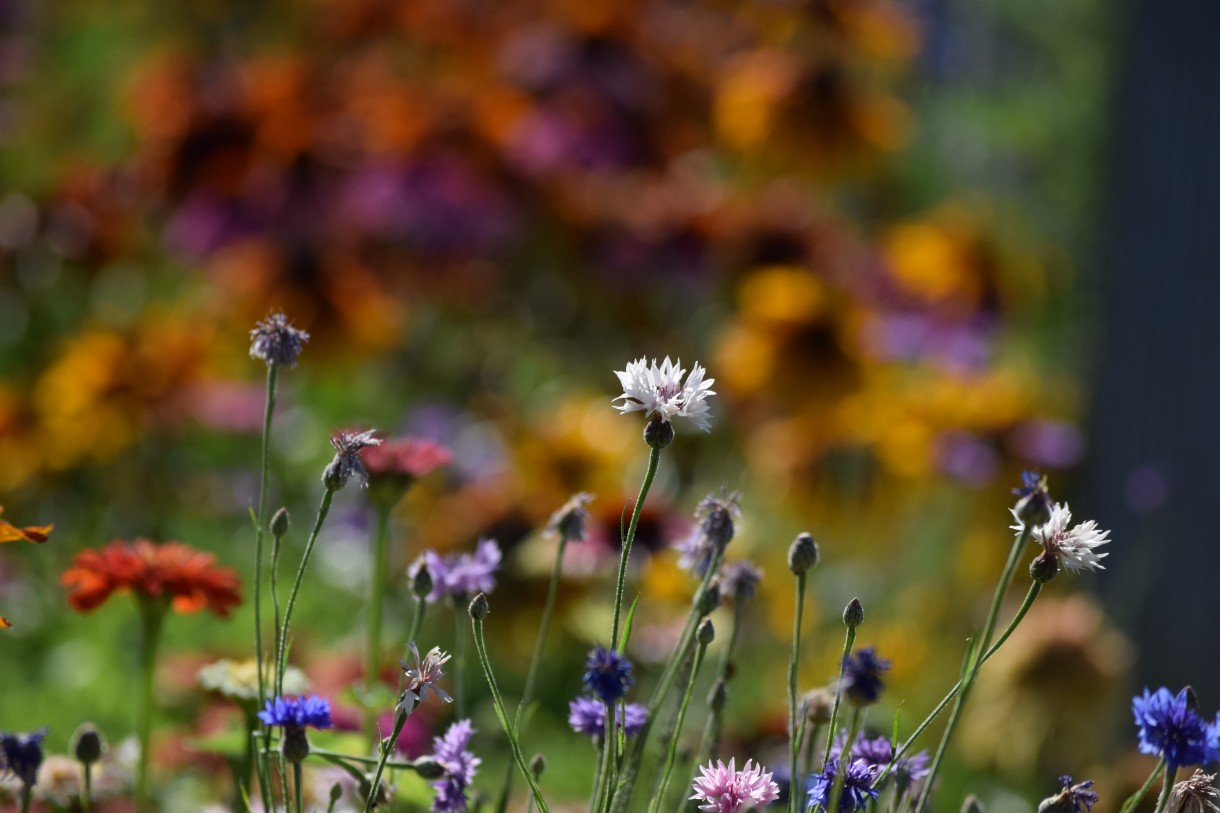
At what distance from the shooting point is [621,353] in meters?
2.90

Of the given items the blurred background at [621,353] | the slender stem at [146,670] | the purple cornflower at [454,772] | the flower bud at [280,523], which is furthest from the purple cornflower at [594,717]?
the blurred background at [621,353]

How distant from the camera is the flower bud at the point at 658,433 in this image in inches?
25.5

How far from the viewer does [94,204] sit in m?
2.77

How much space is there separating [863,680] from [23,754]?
40 centimetres

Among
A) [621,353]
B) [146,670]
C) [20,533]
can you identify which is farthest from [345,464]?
[621,353]

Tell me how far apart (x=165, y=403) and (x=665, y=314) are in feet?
3.10

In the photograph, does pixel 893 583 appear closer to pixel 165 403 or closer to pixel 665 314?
pixel 665 314

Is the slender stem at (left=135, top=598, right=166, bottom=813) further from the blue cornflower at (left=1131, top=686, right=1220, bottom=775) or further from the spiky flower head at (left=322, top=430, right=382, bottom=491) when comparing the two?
the blue cornflower at (left=1131, top=686, right=1220, bottom=775)

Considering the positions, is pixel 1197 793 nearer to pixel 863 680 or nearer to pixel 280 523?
pixel 863 680

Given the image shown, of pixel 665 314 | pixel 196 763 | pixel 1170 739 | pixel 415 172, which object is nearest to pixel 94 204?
pixel 415 172

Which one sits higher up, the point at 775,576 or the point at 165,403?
the point at 165,403

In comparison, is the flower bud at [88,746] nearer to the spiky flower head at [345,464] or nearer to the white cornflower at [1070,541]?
the spiky flower head at [345,464]

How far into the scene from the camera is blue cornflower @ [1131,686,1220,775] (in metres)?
0.63

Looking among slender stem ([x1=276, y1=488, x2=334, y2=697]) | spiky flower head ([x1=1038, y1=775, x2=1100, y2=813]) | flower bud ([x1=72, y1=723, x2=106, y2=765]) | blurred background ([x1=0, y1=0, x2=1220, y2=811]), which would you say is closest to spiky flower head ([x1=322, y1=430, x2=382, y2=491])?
slender stem ([x1=276, y1=488, x2=334, y2=697])
